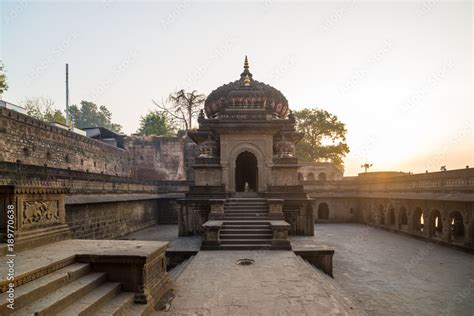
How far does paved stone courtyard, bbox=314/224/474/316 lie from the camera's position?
20.5 ft

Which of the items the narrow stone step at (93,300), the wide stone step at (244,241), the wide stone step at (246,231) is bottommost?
the wide stone step at (244,241)

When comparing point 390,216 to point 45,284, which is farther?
point 390,216

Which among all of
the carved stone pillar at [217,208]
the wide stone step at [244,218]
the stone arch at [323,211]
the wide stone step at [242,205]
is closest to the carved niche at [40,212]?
the carved stone pillar at [217,208]

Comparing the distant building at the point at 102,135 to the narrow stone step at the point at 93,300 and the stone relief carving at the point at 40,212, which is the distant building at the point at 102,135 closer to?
the stone relief carving at the point at 40,212

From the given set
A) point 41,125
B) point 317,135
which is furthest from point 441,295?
point 317,135

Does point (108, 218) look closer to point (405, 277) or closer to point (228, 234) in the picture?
point (228, 234)

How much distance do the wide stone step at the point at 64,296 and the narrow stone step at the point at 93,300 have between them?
8 cm

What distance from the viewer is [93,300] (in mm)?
4027

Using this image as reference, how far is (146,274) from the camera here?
4.92 m

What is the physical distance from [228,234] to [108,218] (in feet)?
24.5

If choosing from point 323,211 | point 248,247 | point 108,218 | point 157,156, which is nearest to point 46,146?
point 108,218

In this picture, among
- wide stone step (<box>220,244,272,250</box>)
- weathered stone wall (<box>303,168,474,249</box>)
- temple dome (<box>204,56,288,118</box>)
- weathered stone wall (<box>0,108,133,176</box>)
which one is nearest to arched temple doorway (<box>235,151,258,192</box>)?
temple dome (<box>204,56,288,118</box>)

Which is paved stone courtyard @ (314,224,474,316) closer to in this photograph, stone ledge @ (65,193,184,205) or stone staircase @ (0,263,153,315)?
stone staircase @ (0,263,153,315)

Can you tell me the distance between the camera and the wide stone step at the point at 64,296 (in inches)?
131
